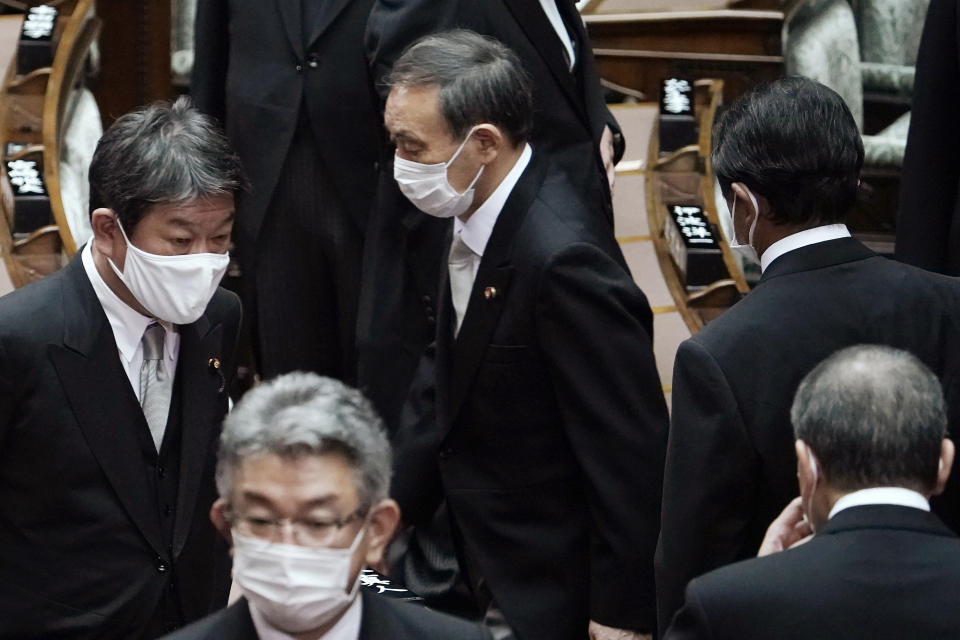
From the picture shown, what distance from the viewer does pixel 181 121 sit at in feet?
11.3

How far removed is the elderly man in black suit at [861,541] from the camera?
2.28m

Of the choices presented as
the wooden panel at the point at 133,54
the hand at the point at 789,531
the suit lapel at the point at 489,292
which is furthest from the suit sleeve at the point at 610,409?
the wooden panel at the point at 133,54

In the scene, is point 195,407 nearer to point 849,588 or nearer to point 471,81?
point 471,81

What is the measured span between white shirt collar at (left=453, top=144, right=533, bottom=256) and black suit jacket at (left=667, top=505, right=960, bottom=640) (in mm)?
1409

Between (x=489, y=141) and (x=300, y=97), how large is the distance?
0.98 m

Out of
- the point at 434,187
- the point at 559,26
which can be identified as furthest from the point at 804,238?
the point at 559,26

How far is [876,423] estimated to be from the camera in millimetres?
2340

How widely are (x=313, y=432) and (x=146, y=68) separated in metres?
3.73

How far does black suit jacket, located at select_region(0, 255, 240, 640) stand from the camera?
124 inches

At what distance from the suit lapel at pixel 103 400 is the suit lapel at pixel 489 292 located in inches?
26.2

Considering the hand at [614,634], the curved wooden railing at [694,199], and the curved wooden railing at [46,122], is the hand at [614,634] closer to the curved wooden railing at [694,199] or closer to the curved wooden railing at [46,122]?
the curved wooden railing at [694,199]

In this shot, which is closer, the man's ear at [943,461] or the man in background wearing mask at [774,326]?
the man's ear at [943,461]

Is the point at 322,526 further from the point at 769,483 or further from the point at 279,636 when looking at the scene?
the point at 769,483

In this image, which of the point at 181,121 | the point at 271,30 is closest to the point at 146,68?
the point at 271,30
